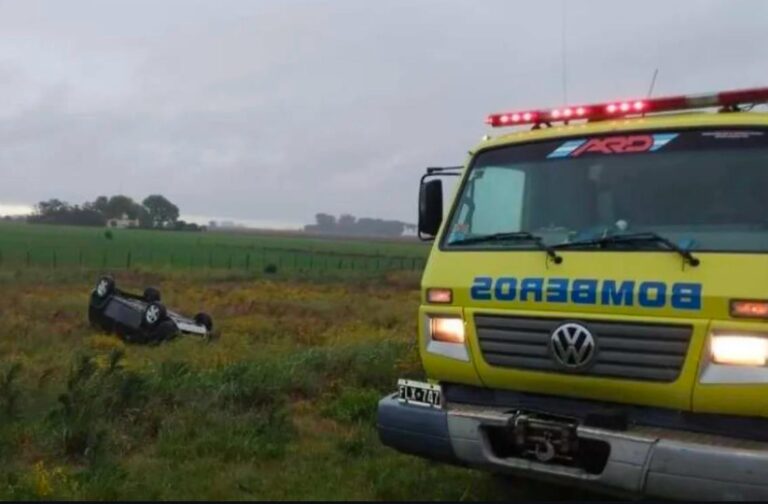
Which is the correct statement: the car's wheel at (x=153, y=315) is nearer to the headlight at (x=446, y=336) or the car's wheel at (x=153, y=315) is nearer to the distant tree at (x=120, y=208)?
the headlight at (x=446, y=336)

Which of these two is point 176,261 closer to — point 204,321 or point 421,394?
point 204,321

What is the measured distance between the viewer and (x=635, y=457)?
4.56 meters

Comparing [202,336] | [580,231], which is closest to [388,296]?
[202,336]

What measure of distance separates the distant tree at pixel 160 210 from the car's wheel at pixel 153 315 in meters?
93.5

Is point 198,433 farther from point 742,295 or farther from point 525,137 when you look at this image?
point 742,295

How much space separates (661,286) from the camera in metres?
4.73

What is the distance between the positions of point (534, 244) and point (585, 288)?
1.73ft

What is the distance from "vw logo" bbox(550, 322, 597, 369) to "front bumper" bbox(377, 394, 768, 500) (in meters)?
0.35

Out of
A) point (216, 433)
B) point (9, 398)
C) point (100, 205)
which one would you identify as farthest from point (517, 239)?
point (100, 205)

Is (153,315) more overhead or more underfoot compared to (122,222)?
more underfoot

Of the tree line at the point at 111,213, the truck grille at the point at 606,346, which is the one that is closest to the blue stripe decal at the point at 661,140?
the truck grille at the point at 606,346

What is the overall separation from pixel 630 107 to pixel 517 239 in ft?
3.60

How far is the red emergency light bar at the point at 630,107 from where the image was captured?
531cm

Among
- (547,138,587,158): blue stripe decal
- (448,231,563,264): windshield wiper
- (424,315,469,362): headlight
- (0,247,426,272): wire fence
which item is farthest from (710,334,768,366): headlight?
(0,247,426,272): wire fence
